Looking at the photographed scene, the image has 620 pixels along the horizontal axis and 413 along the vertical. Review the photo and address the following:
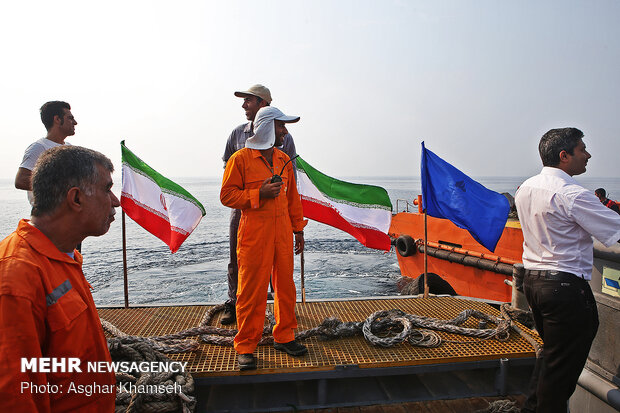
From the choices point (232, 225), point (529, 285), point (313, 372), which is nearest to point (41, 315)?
point (313, 372)

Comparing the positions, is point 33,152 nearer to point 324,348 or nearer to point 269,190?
point 269,190

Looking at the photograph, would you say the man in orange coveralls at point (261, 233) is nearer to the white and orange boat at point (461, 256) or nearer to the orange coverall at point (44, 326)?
the orange coverall at point (44, 326)

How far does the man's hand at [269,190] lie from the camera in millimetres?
3064

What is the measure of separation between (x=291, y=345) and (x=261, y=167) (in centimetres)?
149

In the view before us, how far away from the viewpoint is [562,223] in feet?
7.85

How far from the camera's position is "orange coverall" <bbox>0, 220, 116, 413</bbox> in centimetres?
114

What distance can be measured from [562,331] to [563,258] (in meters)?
0.44

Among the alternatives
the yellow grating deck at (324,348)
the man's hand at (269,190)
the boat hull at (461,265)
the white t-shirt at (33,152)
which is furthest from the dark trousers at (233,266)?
the boat hull at (461,265)

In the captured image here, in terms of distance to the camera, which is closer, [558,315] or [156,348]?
[558,315]

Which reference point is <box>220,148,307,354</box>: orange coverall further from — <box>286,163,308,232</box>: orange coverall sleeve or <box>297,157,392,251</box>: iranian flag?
<box>297,157,392,251</box>: iranian flag

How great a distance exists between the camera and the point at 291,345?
10.5ft

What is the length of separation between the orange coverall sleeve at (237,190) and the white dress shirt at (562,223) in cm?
193

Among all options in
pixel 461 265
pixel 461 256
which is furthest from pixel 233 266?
pixel 461 265

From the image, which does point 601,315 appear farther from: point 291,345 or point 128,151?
point 128,151
